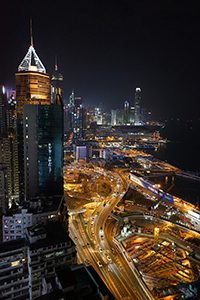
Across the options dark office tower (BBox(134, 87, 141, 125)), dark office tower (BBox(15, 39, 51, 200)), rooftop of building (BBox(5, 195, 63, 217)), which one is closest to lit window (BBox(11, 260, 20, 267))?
rooftop of building (BBox(5, 195, 63, 217))

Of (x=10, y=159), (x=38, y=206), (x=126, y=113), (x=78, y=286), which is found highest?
(x=126, y=113)

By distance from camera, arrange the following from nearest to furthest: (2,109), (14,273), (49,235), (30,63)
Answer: (14,273) < (49,235) < (30,63) < (2,109)

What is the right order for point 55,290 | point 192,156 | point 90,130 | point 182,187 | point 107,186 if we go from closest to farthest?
1. point 55,290
2. point 107,186
3. point 182,187
4. point 192,156
5. point 90,130

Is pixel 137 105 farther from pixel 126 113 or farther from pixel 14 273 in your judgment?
A: pixel 14 273

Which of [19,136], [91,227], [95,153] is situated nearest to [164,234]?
[91,227]

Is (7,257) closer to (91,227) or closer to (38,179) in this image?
(38,179)

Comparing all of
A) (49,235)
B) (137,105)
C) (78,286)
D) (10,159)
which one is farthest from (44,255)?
(137,105)
